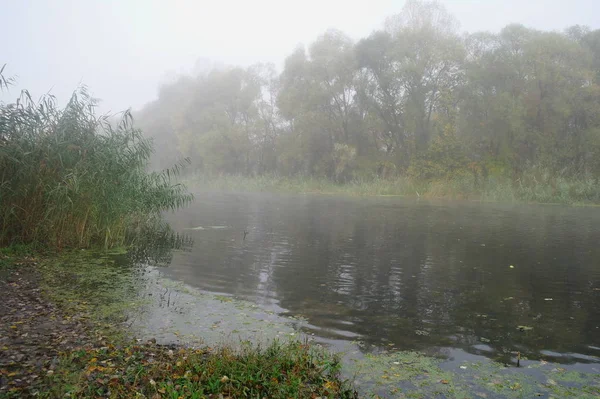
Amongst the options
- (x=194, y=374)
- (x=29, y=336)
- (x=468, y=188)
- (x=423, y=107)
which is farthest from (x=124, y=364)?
(x=423, y=107)

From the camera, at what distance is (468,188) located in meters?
45.0

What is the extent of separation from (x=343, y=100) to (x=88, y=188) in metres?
50.2

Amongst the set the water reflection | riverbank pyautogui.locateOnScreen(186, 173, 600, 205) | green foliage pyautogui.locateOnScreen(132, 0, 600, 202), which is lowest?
the water reflection

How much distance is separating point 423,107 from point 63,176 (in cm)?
4773

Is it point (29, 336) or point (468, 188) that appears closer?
point (29, 336)

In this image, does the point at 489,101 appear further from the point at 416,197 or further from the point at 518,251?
the point at 518,251

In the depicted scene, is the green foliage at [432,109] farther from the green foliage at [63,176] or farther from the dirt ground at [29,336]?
the dirt ground at [29,336]

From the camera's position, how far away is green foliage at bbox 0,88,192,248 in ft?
42.0

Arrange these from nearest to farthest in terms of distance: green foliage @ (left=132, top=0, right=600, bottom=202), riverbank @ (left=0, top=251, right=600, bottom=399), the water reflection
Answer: riverbank @ (left=0, top=251, right=600, bottom=399)
the water reflection
green foliage @ (left=132, top=0, right=600, bottom=202)

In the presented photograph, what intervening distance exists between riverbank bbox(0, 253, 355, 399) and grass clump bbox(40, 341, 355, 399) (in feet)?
0.03

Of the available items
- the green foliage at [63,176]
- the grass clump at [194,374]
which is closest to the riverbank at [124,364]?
the grass clump at [194,374]

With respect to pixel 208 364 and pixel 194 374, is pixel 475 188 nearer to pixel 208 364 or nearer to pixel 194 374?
pixel 208 364

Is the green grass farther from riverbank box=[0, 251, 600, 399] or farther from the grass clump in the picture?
the grass clump

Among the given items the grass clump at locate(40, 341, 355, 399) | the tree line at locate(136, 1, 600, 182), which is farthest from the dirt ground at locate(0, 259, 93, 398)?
the tree line at locate(136, 1, 600, 182)
